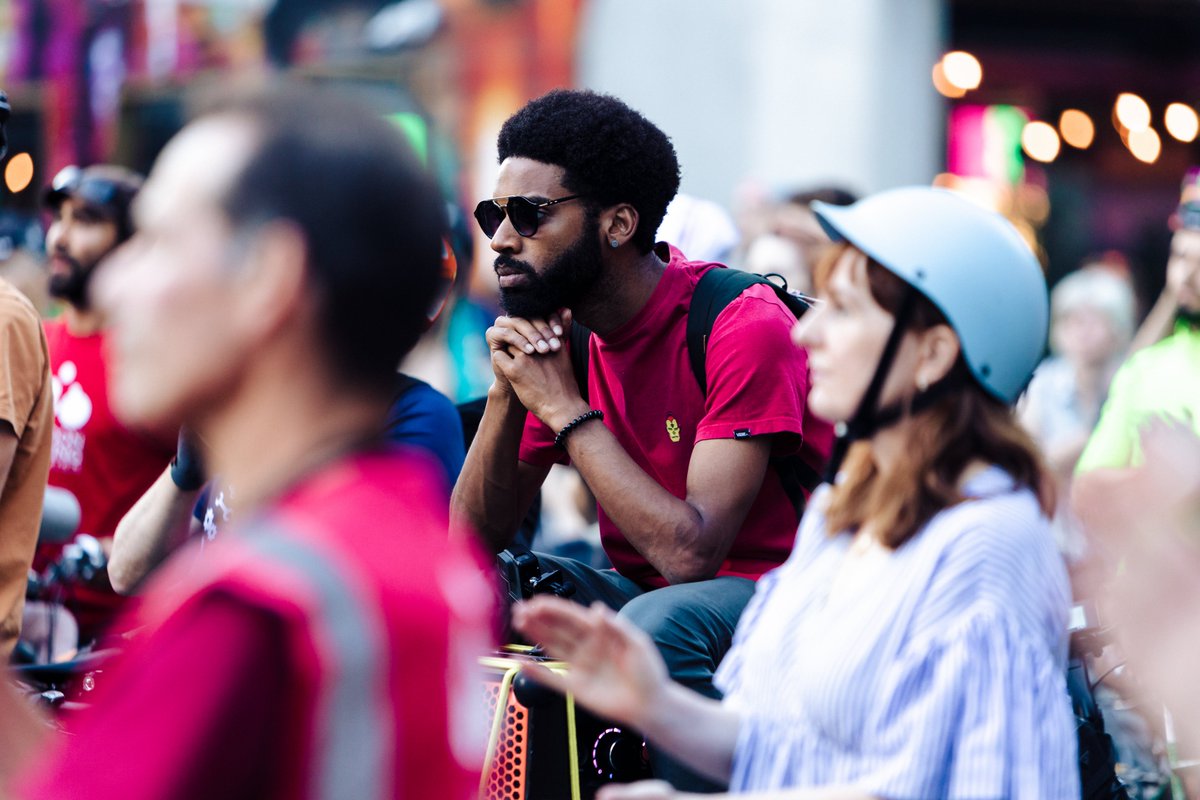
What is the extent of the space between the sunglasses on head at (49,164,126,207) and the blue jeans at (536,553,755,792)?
2.81m

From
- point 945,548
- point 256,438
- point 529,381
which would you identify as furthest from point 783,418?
point 256,438

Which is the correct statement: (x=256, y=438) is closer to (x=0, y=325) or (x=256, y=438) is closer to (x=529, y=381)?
(x=529, y=381)

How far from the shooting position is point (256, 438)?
5.18ft

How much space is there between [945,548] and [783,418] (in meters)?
1.35

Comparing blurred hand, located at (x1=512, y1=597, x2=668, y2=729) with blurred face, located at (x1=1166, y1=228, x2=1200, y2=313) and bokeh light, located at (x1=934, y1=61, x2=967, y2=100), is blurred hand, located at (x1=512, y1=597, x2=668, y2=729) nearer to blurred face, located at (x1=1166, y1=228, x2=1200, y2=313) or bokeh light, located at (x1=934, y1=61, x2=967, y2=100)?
blurred face, located at (x1=1166, y1=228, x2=1200, y2=313)

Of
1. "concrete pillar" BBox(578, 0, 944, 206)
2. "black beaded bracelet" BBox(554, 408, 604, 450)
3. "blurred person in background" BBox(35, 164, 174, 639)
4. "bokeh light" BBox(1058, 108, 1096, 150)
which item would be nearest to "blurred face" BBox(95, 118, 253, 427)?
"black beaded bracelet" BBox(554, 408, 604, 450)

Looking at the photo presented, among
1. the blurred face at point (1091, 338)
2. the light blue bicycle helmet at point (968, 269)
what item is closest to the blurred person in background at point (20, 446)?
the light blue bicycle helmet at point (968, 269)

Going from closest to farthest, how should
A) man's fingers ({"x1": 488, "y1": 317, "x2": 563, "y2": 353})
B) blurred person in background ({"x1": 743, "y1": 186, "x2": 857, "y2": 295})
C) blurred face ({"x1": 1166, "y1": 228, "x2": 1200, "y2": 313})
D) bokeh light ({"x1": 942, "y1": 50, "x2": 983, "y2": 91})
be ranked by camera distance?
1. man's fingers ({"x1": 488, "y1": 317, "x2": 563, "y2": 353})
2. blurred face ({"x1": 1166, "y1": 228, "x2": 1200, "y2": 313})
3. blurred person in background ({"x1": 743, "y1": 186, "x2": 857, "y2": 295})
4. bokeh light ({"x1": 942, "y1": 50, "x2": 983, "y2": 91})

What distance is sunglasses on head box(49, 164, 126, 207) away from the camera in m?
5.27

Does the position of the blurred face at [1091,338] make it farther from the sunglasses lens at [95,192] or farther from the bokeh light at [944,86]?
the sunglasses lens at [95,192]

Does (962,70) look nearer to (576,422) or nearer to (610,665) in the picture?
(576,422)

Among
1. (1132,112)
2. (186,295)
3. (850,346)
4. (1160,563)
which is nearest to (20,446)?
(850,346)

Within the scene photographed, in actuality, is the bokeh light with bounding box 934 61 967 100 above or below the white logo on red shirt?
above

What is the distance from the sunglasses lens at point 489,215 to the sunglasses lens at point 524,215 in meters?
0.04
